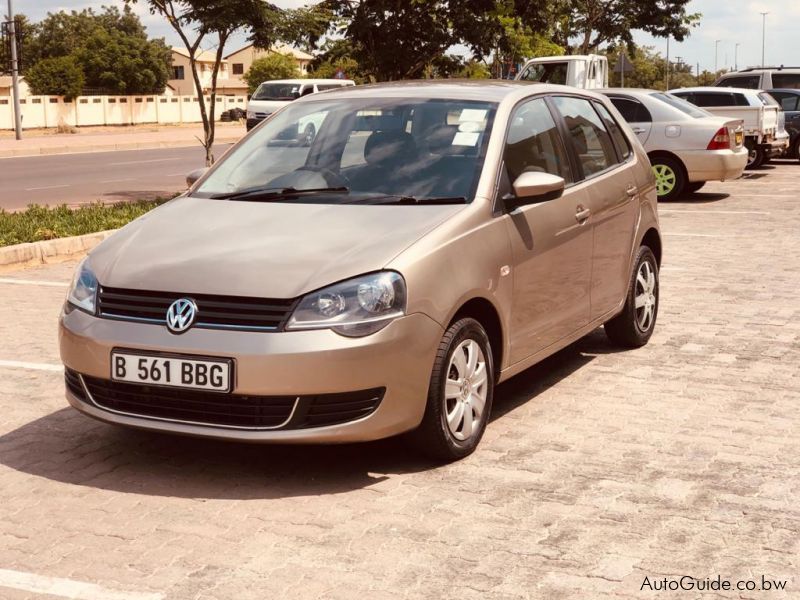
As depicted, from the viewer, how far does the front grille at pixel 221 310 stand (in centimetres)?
475

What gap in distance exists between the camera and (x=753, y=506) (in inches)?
188

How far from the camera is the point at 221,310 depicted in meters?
4.81

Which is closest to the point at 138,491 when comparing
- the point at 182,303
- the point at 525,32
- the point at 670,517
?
the point at 182,303

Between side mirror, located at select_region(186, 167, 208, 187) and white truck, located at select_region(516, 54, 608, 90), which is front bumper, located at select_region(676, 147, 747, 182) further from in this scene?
side mirror, located at select_region(186, 167, 208, 187)

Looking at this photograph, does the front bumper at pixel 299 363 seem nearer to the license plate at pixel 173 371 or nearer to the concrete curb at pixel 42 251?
the license plate at pixel 173 371

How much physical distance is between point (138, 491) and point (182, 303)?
799 millimetres

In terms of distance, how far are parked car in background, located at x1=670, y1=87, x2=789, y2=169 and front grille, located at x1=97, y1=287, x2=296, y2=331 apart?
65.2ft

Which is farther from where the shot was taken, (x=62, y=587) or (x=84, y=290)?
(x=84, y=290)

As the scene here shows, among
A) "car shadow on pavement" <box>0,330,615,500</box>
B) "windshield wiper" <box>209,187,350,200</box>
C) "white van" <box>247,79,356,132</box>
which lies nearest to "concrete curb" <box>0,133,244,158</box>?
"white van" <box>247,79,356,132</box>

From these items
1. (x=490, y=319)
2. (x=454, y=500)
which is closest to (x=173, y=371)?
(x=454, y=500)

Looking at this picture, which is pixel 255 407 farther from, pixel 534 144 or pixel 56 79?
pixel 56 79

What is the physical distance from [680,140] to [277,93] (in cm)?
2062

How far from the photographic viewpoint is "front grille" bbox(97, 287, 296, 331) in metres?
4.75

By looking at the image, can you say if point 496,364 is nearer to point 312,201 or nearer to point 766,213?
point 312,201
